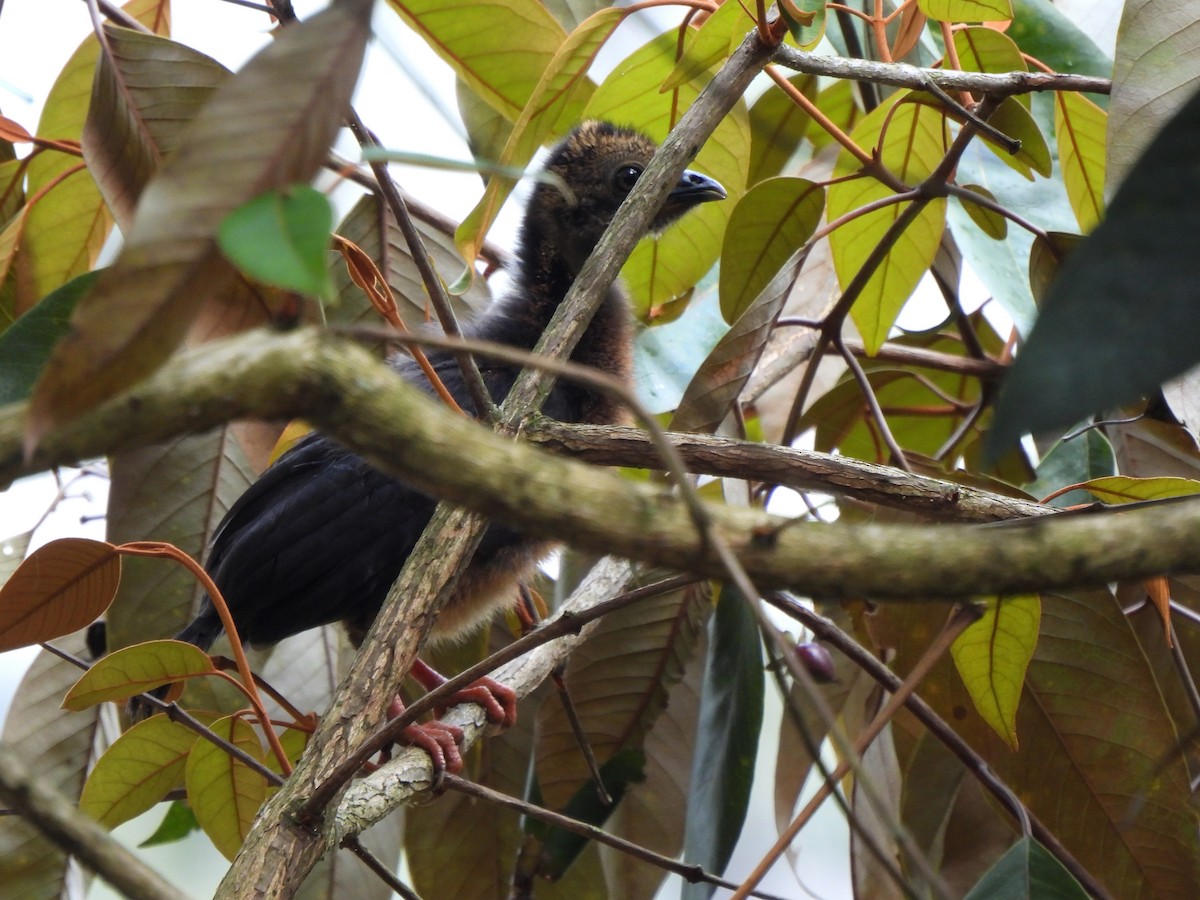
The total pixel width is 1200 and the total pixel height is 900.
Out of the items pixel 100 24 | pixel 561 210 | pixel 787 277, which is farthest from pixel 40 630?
pixel 561 210

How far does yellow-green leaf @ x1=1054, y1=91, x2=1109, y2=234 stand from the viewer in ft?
9.38

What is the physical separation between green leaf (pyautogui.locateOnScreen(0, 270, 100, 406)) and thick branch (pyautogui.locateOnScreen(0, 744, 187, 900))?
1265 millimetres

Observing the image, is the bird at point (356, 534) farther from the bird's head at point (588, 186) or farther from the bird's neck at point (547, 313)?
the bird's head at point (588, 186)

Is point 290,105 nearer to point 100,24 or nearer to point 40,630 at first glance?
point 40,630

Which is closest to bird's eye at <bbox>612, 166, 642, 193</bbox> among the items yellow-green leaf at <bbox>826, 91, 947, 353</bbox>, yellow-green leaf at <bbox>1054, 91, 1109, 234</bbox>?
yellow-green leaf at <bbox>826, 91, 947, 353</bbox>

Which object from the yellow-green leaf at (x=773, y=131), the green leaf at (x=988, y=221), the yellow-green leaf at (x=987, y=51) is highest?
the yellow-green leaf at (x=773, y=131)

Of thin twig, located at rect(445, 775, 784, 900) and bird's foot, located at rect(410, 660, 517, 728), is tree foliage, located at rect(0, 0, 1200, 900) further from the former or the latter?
bird's foot, located at rect(410, 660, 517, 728)

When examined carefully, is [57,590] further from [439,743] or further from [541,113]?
[541,113]

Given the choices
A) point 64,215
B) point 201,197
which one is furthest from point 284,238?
point 64,215

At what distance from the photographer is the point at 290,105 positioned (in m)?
0.98

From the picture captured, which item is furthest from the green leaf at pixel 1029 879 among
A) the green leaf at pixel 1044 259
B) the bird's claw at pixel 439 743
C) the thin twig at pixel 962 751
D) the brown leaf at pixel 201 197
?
the brown leaf at pixel 201 197

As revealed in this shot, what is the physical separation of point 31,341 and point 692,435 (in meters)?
1.22

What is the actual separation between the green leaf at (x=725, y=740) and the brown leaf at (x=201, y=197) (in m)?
1.73

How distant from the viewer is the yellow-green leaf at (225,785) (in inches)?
90.0
